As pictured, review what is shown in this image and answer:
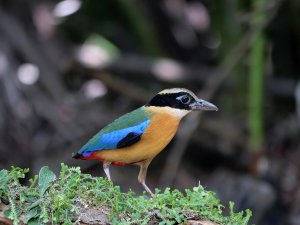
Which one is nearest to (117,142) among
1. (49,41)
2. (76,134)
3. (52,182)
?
(52,182)

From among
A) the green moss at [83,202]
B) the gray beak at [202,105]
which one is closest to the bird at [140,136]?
the gray beak at [202,105]

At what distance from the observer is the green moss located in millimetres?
4551

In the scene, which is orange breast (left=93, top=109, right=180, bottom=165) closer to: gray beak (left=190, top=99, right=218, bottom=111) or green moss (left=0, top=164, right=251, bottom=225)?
gray beak (left=190, top=99, right=218, bottom=111)

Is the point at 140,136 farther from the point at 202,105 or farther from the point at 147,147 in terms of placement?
the point at 202,105

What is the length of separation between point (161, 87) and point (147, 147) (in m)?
5.41

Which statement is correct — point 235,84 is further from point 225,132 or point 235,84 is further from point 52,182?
point 52,182

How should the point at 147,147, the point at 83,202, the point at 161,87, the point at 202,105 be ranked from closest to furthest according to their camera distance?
the point at 83,202 → the point at 147,147 → the point at 202,105 → the point at 161,87

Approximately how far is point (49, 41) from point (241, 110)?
9.44 feet

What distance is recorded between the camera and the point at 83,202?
15.3 ft

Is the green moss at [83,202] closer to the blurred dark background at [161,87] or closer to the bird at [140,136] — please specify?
the bird at [140,136]

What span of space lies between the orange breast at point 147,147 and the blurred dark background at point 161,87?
3.74 metres

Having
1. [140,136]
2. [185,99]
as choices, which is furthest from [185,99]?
[140,136]

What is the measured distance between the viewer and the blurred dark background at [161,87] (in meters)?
9.97

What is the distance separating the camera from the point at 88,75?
1066cm
